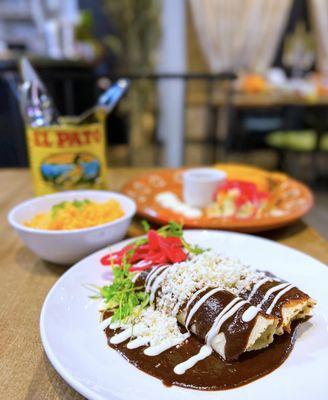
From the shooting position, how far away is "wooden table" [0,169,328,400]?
0.49 metres

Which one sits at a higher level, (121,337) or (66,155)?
(66,155)

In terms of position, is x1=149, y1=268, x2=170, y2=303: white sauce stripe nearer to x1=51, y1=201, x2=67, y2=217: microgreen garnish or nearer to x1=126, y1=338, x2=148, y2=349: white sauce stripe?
x1=126, y1=338, x2=148, y2=349: white sauce stripe

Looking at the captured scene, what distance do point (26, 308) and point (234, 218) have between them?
0.57 metres

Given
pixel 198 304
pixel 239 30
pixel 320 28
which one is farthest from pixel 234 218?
pixel 320 28

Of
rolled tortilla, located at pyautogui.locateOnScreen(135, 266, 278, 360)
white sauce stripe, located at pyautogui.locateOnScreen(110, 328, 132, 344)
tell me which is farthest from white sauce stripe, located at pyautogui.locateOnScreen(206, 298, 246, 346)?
white sauce stripe, located at pyautogui.locateOnScreen(110, 328, 132, 344)

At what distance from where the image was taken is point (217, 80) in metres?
4.16

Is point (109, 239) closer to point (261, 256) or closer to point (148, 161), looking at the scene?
point (261, 256)

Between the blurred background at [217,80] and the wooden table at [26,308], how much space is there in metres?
2.87

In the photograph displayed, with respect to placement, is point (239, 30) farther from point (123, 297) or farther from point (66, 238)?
point (123, 297)

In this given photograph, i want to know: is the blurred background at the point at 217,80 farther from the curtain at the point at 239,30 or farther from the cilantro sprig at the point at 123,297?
the cilantro sprig at the point at 123,297

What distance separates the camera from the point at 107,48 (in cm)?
505

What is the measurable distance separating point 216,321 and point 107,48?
5.15 meters

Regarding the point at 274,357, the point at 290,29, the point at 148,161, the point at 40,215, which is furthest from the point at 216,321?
the point at 290,29

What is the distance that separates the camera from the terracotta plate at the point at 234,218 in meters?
0.93
